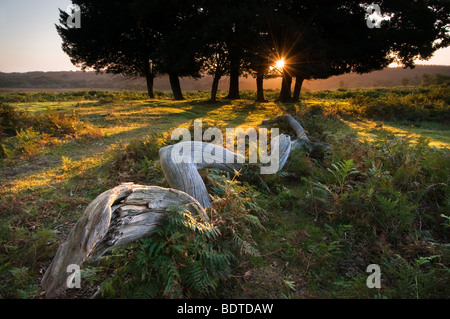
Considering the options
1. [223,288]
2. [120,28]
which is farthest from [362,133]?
[120,28]

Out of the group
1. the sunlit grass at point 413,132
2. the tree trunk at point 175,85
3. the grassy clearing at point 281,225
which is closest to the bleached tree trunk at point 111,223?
the grassy clearing at point 281,225

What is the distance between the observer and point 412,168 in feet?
16.0

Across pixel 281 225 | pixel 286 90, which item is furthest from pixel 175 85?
pixel 281 225

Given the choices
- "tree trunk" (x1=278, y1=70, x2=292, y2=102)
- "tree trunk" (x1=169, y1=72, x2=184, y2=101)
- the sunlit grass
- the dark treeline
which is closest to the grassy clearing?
the sunlit grass

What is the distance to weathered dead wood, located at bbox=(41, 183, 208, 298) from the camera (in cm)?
236

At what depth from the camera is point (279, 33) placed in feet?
59.0

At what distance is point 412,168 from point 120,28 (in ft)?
90.4

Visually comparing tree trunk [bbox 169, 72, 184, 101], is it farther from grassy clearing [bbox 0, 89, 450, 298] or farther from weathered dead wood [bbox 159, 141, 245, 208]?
weathered dead wood [bbox 159, 141, 245, 208]

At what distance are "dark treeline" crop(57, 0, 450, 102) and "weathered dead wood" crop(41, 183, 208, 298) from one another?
674 inches

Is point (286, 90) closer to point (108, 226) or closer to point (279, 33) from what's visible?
point (279, 33)

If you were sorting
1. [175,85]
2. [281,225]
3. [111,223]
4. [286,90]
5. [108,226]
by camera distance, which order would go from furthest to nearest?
[175,85], [286,90], [281,225], [111,223], [108,226]

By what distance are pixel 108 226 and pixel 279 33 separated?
18.8 m

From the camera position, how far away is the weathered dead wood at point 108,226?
7.75 feet
